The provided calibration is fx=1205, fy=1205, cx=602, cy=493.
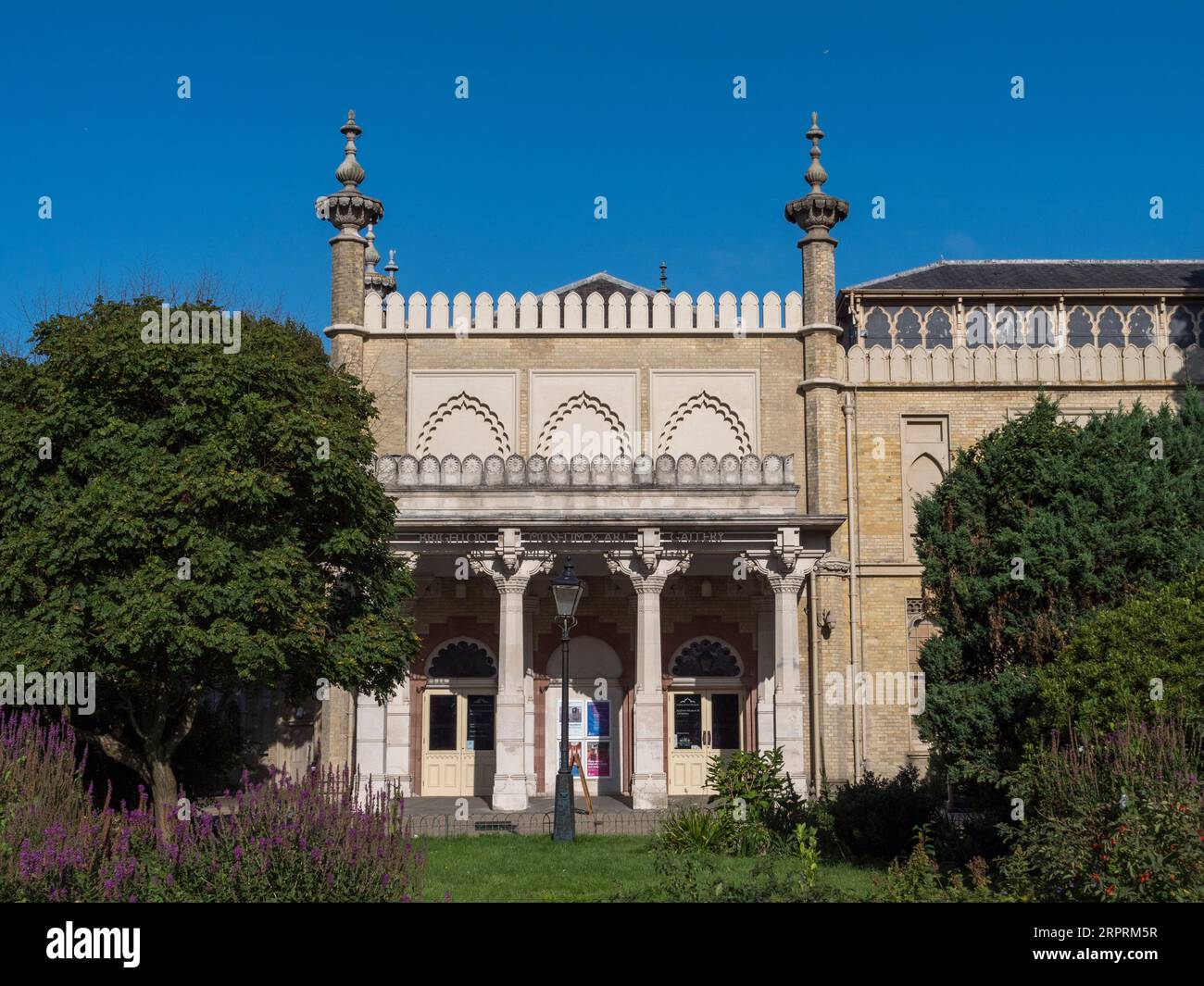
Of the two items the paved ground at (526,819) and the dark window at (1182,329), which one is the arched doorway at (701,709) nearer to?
the paved ground at (526,819)

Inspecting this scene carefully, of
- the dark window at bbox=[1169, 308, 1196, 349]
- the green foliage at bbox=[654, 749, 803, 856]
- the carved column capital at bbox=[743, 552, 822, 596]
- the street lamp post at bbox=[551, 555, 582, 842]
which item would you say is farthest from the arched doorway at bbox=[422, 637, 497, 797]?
the dark window at bbox=[1169, 308, 1196, 349]

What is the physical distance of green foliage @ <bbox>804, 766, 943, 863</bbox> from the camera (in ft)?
55.2

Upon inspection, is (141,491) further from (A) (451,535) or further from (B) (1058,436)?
(B) (1058,436)

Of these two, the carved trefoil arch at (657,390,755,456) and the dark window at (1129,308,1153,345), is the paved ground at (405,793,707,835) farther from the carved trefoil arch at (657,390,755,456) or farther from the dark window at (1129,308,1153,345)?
the dark window at (1129,308,1153,345)

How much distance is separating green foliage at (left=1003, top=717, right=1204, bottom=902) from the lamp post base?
7536 mm

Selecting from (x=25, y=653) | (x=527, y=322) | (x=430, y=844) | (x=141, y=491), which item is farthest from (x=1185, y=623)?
(x=527, y=322)

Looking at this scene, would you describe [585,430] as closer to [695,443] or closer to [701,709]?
[695,443]

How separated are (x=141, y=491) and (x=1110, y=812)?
1214cm

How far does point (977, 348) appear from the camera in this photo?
2808cm

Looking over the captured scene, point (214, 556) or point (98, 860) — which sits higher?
point (214, 556)

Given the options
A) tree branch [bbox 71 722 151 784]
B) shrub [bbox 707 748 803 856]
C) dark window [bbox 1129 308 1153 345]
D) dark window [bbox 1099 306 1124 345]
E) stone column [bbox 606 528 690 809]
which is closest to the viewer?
shrub [bbox 707 748 803 856]

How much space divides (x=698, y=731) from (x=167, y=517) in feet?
48.8
